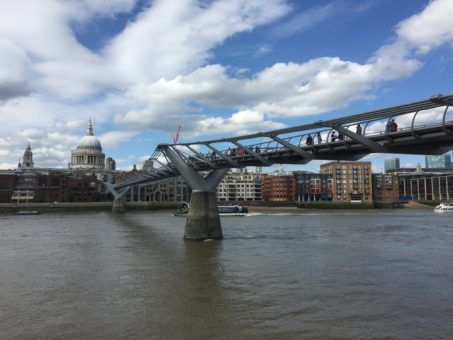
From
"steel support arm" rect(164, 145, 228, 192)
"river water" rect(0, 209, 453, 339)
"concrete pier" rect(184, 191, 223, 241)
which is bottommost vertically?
"river water" rect(0, 209, 453, 339)

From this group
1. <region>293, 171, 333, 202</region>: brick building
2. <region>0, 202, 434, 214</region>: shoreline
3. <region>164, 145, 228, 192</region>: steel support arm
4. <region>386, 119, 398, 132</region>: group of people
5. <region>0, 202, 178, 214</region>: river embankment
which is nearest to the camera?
<region>386, 119, 398, 132</region>: group of people

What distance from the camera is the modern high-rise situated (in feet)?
593

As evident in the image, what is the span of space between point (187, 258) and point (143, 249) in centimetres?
669

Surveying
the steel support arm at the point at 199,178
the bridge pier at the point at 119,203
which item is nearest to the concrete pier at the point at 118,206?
the bridge pier at the point at 119,203

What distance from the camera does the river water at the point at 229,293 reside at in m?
14.3

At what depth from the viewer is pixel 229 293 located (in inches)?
752

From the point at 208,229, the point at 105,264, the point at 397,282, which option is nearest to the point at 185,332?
the point at 397,282

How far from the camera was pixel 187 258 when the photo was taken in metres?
29.7

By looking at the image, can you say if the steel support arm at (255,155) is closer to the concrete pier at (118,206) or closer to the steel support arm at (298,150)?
the steel support arm at (298,150)

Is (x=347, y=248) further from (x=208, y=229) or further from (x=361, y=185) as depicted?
(x=361, y=185)

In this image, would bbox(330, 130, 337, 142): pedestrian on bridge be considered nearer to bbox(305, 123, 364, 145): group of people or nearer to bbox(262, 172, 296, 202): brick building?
bbox(305, 123, 364, 145): group of people

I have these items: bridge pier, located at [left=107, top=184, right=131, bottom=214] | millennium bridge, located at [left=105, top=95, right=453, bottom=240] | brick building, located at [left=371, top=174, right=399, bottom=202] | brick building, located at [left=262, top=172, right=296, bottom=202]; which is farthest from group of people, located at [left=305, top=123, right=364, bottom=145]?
brick building, located at [left=371, top=174, right=399, bottom=202]

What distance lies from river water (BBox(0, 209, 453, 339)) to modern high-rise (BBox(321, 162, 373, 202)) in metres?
151

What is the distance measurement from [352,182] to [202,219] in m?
151
